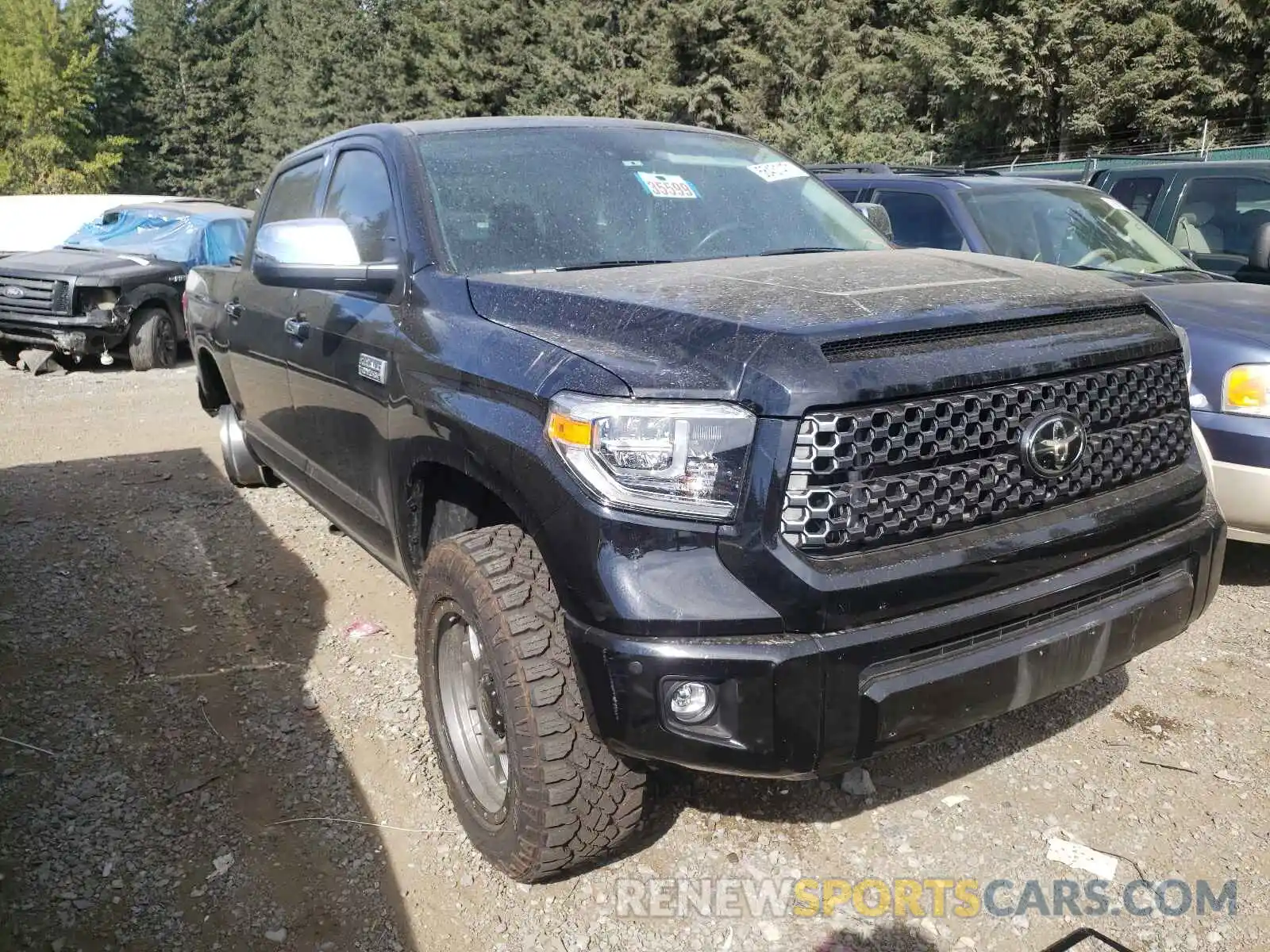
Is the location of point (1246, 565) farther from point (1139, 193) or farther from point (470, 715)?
point (470, 715)

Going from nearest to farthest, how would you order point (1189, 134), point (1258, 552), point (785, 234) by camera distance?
1. point (785, 234)
2. point (1258, 552)
3. point (1189, 134)

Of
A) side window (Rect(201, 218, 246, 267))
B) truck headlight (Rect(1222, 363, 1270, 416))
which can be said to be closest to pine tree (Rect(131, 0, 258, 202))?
side window (Rect(201, 218, 246, 267))

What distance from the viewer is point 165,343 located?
10719 millimetres

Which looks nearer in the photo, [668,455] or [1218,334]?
[668,455]

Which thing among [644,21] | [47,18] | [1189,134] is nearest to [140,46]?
[47,18]

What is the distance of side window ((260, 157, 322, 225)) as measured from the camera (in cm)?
407

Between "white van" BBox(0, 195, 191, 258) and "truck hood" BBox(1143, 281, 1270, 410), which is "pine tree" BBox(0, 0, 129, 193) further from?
"truck hood" BBox(1143, 281, 1270, 410)

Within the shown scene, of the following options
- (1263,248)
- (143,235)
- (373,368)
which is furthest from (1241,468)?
(143,235)

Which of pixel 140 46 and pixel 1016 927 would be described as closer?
pixel 1016 927

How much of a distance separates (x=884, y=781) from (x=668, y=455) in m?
1.51

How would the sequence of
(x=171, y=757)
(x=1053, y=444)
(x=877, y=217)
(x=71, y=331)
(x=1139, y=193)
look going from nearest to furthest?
(x=1053, y=444) < (x=171, y=757) < (x=877, y=217) < (x=1139, y=193) < (x=71, y=331)

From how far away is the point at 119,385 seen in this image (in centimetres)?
995

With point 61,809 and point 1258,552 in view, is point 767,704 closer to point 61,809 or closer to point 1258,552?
point 61,809

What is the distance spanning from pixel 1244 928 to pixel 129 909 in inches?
106
